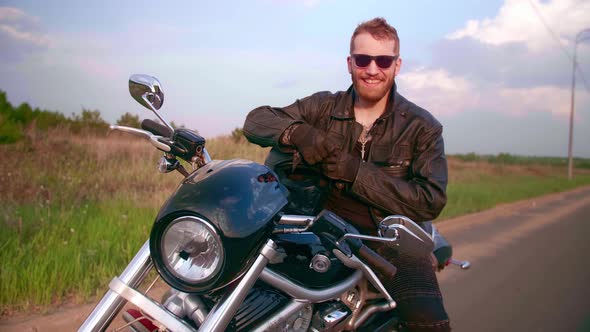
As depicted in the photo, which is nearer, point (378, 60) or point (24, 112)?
point (378, 60)

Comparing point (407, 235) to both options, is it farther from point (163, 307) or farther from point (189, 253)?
point (163, 307)

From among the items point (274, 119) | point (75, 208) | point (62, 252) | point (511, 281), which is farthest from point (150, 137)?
point (511, 281)

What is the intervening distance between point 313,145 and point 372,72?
81 cm

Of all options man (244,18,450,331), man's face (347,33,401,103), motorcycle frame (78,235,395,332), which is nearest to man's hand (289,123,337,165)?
man (244,18,450,331)

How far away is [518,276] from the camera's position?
5.69 m

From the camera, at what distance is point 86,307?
11.5 ft

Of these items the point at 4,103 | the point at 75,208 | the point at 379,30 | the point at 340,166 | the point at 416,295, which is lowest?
the point at 75,208

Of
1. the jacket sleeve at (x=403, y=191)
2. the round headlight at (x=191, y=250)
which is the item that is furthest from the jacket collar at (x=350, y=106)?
the round headlight at (x=191, y=250)

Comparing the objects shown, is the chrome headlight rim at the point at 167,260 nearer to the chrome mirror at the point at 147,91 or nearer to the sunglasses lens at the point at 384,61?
the chrome mirror at the point at 147,91

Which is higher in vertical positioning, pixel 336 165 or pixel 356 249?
pixel 336 165

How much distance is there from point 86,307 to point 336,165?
2.29 meters

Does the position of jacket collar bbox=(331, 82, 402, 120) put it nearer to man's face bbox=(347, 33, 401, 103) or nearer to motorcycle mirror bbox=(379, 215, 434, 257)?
man's face bbox=(347, 33, 401, 103)

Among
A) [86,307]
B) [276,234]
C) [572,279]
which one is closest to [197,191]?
[276,234]

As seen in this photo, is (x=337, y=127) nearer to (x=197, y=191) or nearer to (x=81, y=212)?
(x=197, y=191)
